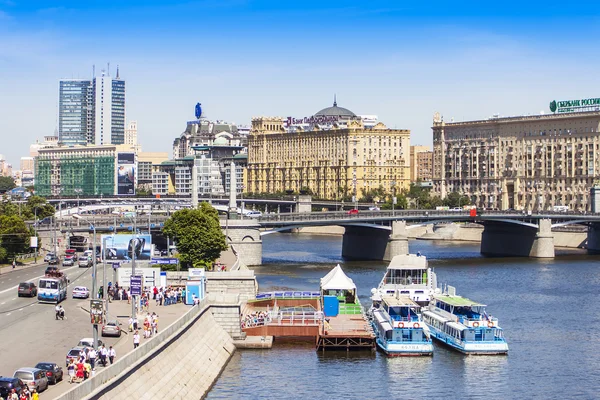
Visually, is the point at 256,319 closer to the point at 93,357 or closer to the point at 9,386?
the point at 93,357

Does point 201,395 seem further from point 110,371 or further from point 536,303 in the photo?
point 536,303

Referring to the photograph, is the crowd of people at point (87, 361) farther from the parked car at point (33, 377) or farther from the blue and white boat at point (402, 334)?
the blue and white boat at point (402, 334)

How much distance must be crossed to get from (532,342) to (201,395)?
1176 inches

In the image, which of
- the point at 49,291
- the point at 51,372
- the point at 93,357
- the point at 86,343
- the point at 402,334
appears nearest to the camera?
the point at 51,372

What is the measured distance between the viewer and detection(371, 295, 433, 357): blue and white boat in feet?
238

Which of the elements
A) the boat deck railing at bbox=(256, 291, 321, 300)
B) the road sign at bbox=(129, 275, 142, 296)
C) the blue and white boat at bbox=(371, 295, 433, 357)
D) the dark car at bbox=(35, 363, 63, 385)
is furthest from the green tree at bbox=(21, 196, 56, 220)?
the dark car at bbox=(35, 363, 63, 385)

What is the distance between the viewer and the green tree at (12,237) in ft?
380

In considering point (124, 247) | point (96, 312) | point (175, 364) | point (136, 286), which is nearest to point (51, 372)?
point (96, 312)

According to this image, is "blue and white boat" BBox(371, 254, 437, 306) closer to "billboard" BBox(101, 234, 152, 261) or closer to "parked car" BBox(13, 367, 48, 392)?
"billboard" BBox(101, 234, 152, 261)

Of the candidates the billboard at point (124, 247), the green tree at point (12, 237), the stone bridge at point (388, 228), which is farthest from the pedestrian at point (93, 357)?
the stone bridge at point (388, 228)

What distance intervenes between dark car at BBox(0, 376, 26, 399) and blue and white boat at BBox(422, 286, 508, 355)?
37.7 m

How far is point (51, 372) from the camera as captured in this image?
48.4m

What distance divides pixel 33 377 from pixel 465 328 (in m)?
37.0

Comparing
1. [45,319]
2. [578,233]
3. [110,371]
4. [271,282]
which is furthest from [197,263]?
[578,233]
